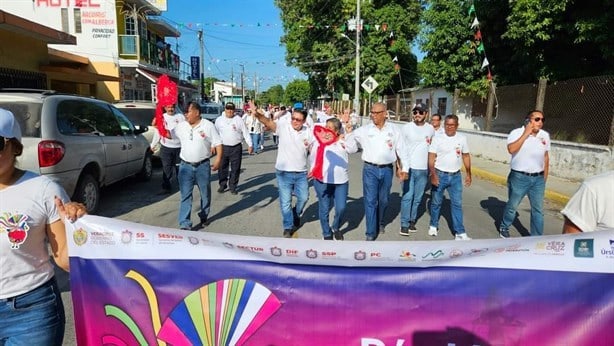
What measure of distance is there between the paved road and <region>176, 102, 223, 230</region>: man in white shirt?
0.55m

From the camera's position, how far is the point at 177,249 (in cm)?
240

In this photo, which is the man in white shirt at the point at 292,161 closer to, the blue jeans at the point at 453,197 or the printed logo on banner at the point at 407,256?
the blue jeans at the point at 453,197

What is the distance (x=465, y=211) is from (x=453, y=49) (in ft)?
40.1

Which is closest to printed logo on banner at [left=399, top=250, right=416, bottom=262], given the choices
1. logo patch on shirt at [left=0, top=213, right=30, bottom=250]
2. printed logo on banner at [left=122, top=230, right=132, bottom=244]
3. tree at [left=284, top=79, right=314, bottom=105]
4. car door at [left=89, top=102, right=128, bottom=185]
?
printed logo on banner at [left=122, top=230, right=132, bottom=244]

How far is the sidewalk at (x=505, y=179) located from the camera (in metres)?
9.28

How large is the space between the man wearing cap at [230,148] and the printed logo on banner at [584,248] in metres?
7.48

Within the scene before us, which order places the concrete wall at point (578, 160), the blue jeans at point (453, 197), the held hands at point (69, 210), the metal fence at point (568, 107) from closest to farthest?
1. the held hands at point (69, 210)
2. the blue jeans at point (453, 197)
3. the concrete wall at point (578, 160)
4. the metal fence at point (568, 107)

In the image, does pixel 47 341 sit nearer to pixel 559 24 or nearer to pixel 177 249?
pixel 177 249

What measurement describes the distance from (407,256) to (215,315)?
3.30 ft

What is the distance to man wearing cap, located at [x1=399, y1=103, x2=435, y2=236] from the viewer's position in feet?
21.3

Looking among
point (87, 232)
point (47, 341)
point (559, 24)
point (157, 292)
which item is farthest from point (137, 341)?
point (559, 24)

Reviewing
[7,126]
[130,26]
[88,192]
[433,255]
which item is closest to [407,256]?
[433,255]

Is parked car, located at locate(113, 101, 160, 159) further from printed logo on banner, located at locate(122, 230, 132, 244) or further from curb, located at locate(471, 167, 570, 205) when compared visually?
printed logo on banner, located at locate(122, 230, 132, 244)

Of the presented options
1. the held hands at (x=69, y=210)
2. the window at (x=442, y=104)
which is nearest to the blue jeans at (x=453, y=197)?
the held hands at (x=69, y=210)
